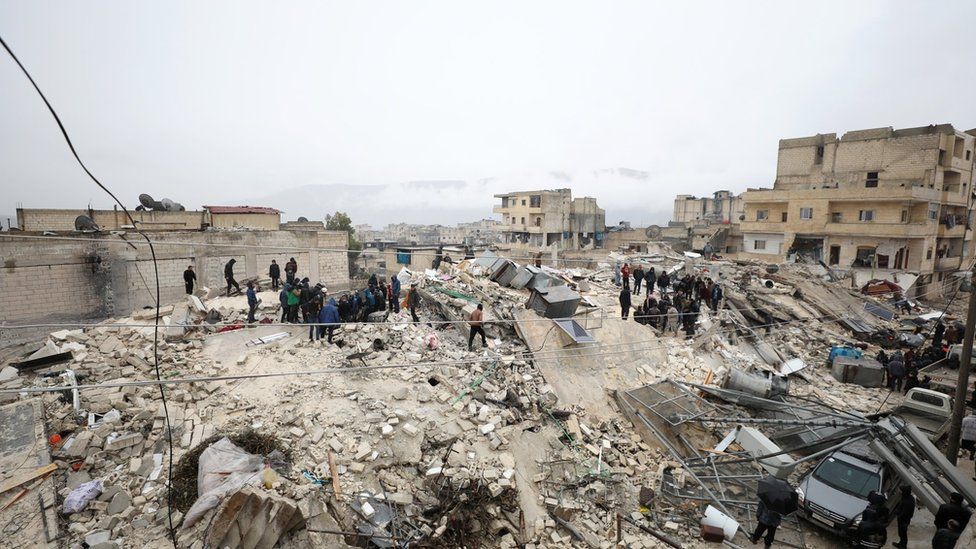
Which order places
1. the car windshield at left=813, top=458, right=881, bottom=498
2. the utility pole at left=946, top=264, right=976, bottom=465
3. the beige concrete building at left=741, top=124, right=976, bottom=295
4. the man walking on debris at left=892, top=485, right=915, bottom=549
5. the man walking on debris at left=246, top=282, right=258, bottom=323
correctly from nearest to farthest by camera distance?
the man walking on debris at left=892, top=485, right=915, bottom=549 → the car windshield at left=813, top=458, right=881, bottom=498 → the utility pole at left=946, top=264, right=976, bottom=465 → the man walking on debris at left=246, top=282, right=258, bottom=323 → the beige concrete building at left=741, top=124, right=976, bottom=295

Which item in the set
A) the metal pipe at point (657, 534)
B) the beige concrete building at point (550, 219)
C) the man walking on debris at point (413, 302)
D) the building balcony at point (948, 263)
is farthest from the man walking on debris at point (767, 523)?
the beige concrete building at point (550, 219)

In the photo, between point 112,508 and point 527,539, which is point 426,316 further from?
point 112,508

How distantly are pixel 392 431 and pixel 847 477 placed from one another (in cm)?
861

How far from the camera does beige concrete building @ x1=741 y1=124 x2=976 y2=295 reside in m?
29.4

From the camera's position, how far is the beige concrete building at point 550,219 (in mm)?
46656

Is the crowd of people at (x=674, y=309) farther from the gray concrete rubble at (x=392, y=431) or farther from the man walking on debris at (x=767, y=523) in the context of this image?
the man walking on debris at (x=767, y=523)

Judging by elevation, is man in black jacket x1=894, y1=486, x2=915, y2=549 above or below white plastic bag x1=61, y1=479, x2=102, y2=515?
below

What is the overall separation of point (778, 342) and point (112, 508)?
20328 millimetres

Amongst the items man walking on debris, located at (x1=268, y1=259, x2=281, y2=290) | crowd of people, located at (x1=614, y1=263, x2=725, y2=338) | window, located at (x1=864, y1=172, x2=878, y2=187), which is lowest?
crowd of people, located at (x1=614, y1=263, x2=725, y2=338)

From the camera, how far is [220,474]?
6.76 meters

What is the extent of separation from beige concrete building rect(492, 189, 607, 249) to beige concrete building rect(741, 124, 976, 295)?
1709cm

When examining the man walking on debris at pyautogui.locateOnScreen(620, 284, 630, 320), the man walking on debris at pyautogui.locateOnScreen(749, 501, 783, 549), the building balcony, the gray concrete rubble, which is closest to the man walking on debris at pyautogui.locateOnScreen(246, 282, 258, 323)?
the gray concrete rubble

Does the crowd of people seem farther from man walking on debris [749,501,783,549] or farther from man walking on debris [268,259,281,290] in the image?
man walking on debris [268,259,281,290]

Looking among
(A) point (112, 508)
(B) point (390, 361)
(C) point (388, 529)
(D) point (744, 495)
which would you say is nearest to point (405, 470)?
(C) point (388, 529)
